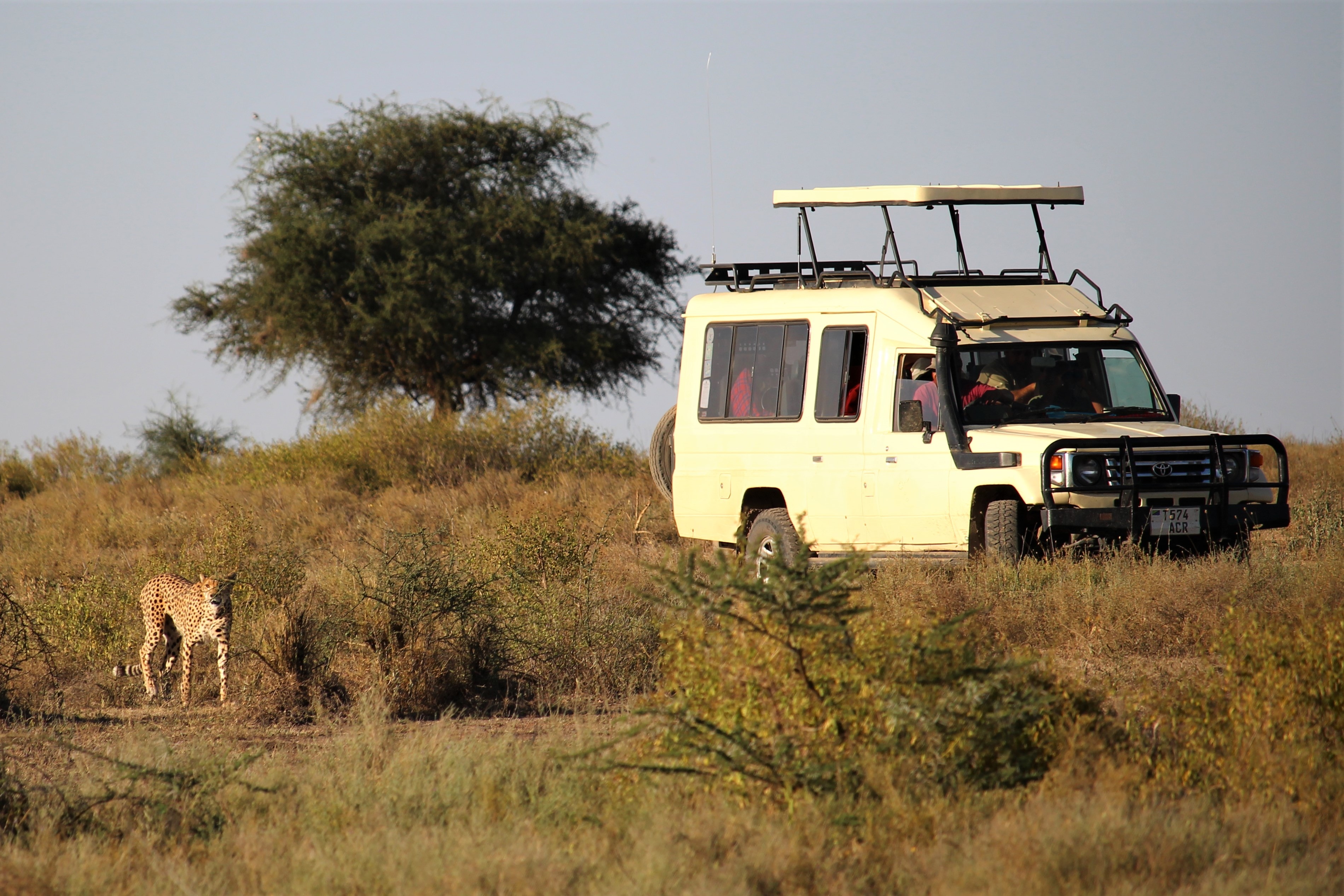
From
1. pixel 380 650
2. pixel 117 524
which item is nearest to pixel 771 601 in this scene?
pixel 380 650

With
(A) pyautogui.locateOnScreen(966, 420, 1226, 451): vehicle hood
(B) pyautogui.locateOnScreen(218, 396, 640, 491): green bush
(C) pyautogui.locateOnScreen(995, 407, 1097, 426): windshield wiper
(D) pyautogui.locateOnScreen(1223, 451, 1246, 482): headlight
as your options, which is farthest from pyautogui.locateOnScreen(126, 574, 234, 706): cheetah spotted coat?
(B) pyautogui.locateOnScreen(218, 396, 640, 491): green bush

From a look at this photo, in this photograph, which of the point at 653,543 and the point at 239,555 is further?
the point at 653,543

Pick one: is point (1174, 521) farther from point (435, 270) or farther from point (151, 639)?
point (435, 270)

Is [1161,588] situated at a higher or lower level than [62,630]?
higher

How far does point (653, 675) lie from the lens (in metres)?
8.05

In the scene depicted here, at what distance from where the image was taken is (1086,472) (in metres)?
8.52

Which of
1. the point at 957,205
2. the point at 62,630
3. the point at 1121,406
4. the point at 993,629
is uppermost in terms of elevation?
the point at 957,205

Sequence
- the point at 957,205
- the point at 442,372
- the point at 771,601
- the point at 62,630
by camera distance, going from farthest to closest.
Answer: the point at 442,372
the point at 957,205
the point at 62,630
the point at 771,601

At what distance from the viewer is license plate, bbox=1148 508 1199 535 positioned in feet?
28.1

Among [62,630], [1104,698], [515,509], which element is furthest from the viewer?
[515,509]

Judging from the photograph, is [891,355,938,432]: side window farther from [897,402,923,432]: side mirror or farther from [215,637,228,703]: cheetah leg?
[215,637,228,703]: cheetah leg

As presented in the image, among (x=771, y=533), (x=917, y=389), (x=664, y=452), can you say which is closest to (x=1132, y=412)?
(x=917, y=389)

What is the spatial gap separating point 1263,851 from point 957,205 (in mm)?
7280

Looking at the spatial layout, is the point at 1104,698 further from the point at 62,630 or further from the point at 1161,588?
the point at 62,630
